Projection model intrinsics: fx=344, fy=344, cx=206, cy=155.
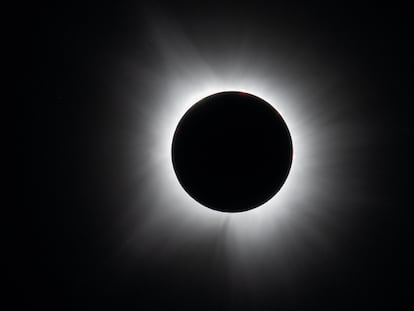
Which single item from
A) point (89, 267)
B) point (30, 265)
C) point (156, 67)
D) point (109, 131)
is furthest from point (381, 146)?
point (30, 265)

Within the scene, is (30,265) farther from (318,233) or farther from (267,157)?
(318,233)

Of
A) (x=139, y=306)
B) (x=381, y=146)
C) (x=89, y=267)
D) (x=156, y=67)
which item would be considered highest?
(x=156, y=67)

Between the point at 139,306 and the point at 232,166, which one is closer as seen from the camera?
the point at 232,166

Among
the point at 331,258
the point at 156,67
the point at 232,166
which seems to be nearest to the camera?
the point at 232,166

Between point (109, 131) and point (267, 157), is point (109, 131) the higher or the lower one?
the higher one

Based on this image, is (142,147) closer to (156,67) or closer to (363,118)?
(156,67)

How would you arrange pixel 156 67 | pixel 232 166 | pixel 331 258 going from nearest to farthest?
pixel 232 166 → pixel 156 67 → pixel 331 258
